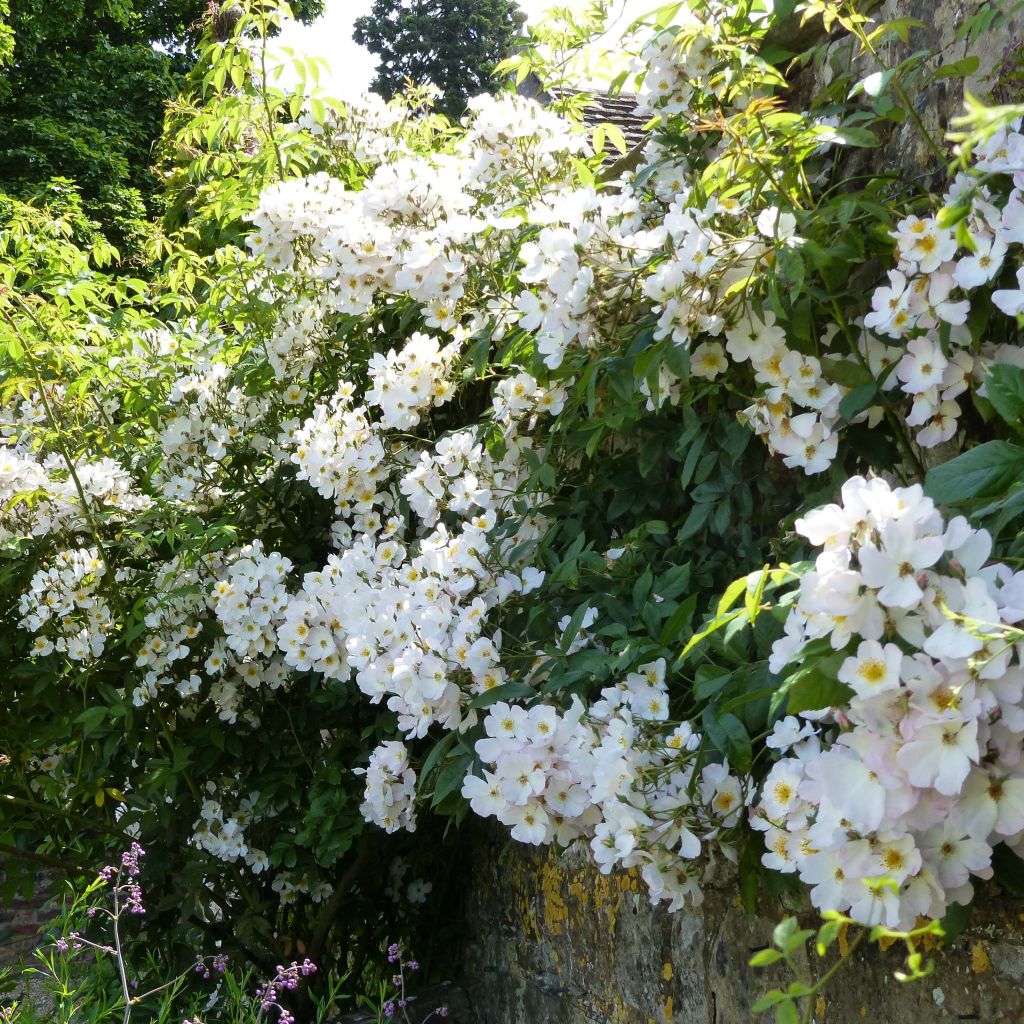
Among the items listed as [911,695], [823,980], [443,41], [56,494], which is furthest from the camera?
[443,41]

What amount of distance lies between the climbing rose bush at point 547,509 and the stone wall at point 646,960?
0.51ft

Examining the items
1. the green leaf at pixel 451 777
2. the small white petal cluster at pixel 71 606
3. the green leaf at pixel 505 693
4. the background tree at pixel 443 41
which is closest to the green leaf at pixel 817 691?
the green leaf at pixel 505 693

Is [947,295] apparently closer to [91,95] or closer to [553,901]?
[553,901]

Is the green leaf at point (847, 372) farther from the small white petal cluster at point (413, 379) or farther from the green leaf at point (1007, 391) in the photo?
the small white petal cluster at point (413, 379)

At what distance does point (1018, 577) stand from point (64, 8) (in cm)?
1570

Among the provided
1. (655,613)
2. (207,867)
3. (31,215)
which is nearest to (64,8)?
(31,215)

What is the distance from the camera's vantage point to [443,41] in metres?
22.7

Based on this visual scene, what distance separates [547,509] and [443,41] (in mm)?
23024

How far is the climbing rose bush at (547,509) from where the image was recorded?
113 centimetres

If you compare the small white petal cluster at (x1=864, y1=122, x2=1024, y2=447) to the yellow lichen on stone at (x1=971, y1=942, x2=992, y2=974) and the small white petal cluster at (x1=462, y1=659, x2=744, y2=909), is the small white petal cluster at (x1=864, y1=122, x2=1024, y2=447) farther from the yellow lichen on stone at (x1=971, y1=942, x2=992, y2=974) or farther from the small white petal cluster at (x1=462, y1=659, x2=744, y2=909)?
the yellow lichen on stone at (x1=971, y1=942, x2=992, y2=974)

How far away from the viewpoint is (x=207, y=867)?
2.83 m

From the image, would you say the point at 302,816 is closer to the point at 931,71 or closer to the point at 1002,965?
the point at 1002,965

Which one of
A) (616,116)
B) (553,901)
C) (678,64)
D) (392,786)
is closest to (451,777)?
(392,786)

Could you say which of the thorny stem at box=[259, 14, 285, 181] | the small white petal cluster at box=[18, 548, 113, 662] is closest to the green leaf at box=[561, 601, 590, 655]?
the small white petal cluster at box=[18, 548, 113, 662]
